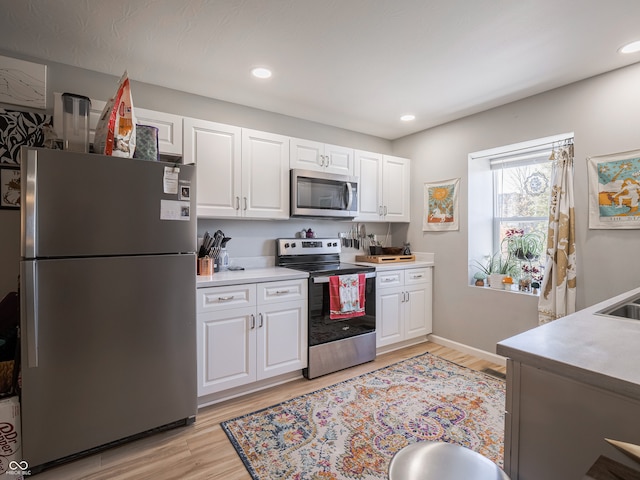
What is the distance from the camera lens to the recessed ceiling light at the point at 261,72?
2355 millimetres

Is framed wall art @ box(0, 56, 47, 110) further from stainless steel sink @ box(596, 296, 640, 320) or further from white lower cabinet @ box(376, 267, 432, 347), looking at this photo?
stainless steel sink @ box(596, 296, 640, 320)

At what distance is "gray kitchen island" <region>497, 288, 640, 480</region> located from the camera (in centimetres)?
82

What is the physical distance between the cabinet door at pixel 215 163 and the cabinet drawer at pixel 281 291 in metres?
0.67

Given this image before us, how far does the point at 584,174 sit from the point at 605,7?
1221mm

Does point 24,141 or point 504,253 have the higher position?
point 24,141

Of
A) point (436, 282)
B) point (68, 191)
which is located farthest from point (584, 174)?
point (68, 191)

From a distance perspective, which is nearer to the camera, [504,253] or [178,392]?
[178,392]

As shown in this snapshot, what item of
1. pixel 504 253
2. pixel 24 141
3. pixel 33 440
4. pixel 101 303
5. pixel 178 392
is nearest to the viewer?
pixel 33 440

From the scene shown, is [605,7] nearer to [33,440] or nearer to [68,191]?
[68,191]

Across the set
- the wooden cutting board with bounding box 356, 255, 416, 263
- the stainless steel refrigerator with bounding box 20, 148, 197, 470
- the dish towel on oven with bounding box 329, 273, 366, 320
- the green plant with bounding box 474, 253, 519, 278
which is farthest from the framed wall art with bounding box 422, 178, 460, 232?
the stainless steel refrigerator with bounding box 20, 148, 197, 470

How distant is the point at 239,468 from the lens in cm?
172

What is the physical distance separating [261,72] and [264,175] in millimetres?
804

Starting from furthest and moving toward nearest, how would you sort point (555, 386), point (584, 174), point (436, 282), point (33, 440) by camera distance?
point (436, 282) → point (584, 174) → point (33, 440) → point (555, 386)

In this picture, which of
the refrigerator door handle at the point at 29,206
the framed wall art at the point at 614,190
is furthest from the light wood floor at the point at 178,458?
the framed wall art at the point at 614,190
